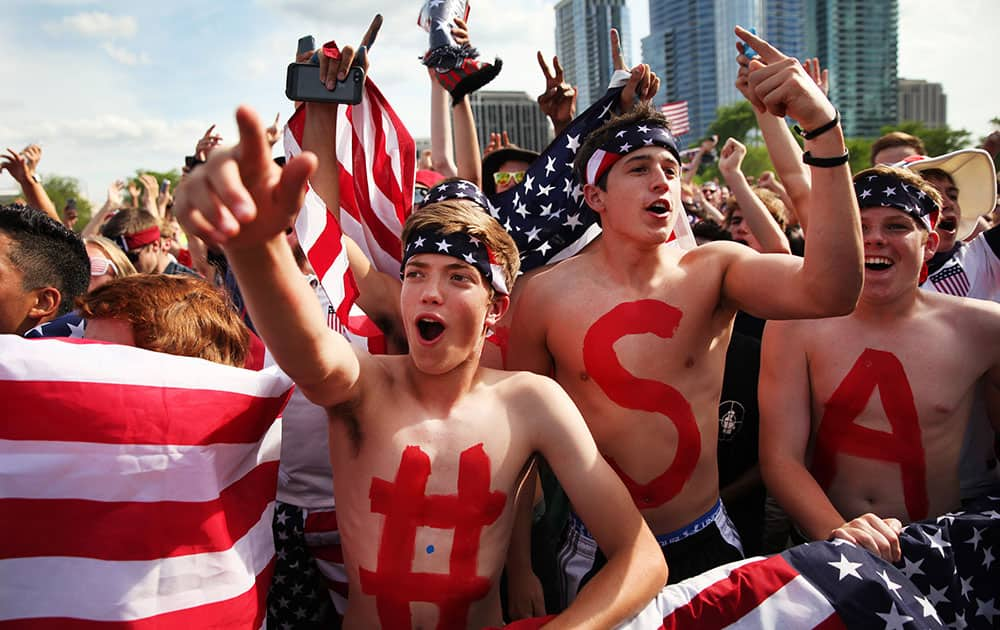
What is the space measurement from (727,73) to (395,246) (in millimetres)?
134214

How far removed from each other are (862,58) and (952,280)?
119 m

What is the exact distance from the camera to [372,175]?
327 centimetres

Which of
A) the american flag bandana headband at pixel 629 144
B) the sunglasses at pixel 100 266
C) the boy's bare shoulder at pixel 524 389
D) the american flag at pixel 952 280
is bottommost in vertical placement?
the american flag at pixel 952 280

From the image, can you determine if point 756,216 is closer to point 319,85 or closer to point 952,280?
point 952,280

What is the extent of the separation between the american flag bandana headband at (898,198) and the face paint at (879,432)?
1.84ft

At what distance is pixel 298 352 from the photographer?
159 cm

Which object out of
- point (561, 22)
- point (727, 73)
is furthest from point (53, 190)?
point (727, 73)

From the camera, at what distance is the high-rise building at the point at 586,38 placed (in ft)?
394

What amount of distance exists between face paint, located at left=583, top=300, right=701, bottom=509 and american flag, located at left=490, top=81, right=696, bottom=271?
2.68 ft

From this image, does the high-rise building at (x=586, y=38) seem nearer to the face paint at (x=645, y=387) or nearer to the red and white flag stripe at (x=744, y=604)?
the face paint at (x=645, y=387)

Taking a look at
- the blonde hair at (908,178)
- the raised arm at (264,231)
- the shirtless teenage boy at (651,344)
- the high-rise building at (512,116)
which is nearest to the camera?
the raised arm at (264,231)

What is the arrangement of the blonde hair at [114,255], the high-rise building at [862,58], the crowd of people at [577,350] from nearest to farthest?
1. the crowd of people at [577,350]
2. the blonde hair at [114,255]
3. the high-rise building at [862,58]

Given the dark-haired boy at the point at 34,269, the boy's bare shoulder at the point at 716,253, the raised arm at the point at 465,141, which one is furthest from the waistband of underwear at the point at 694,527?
the dark-haired boy at the point at 34,269

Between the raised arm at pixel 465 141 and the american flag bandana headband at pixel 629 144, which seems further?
the raised arm at pixel 465 141
